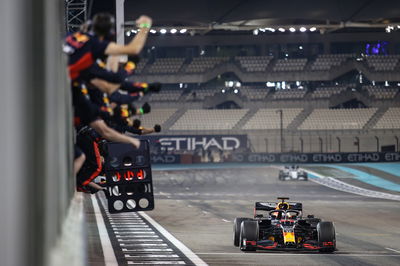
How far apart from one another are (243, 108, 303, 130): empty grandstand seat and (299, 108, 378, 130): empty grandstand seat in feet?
5.63

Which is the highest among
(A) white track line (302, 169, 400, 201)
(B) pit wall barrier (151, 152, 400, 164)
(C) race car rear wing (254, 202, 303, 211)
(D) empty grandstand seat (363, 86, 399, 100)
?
(D) empty grandstand seat (363, 86, 399, 100)

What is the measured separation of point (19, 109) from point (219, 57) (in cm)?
8871

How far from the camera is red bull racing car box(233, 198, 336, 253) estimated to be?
76.1 feet

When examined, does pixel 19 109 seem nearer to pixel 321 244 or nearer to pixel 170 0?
pixel 321 244

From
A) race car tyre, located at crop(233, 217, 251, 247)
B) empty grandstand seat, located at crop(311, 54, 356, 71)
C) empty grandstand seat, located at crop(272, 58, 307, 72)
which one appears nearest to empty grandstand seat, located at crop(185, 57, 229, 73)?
empty grandstand seat, located at crop(272, 58, 307, 72)

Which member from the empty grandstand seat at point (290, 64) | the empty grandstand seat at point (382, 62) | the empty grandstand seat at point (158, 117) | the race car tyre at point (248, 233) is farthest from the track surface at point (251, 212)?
the empty grandstand seat at point (382, 62)

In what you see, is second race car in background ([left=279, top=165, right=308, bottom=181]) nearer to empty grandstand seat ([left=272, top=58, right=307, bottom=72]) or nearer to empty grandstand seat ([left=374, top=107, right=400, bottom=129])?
empty grandstand seat ([left=374, top=107, right=400, bottom=129])

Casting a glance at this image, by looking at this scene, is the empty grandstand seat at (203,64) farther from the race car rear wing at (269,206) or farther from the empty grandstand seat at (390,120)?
the race car rear wing at (269,206)

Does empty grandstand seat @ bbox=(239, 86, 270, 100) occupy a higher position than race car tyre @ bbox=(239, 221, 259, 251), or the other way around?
empty grandstand seat @ bbox=(239, 86, 270, 100)

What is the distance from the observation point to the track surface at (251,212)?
76.7 feet

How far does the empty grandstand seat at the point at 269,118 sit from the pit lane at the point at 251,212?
27.5 feet

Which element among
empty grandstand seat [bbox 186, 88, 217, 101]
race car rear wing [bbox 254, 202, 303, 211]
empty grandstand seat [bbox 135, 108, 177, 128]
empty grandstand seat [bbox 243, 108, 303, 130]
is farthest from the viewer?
empty grandstand seat [bbox 186, 88, 217, 101]

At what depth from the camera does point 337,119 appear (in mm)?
82625

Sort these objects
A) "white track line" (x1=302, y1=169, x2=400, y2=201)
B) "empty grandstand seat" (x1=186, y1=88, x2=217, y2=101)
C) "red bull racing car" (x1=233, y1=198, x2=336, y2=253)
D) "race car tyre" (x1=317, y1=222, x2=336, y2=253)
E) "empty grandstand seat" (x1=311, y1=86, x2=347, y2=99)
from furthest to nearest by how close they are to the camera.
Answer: "empty grandstand seat" (x1=186, y1=88, x2=217, y2=101) < "empty grandstand seat" (x1=311, y1=86, x2=347, y2=99) < "white track line" (x1=302, y1=169, x2=400, y2=201) < "red bull racing car" (x1=233, y1=198, x2=336, y2=253) < "race car tyre" (x1=317, y1=222, x2=336, y2=253)
